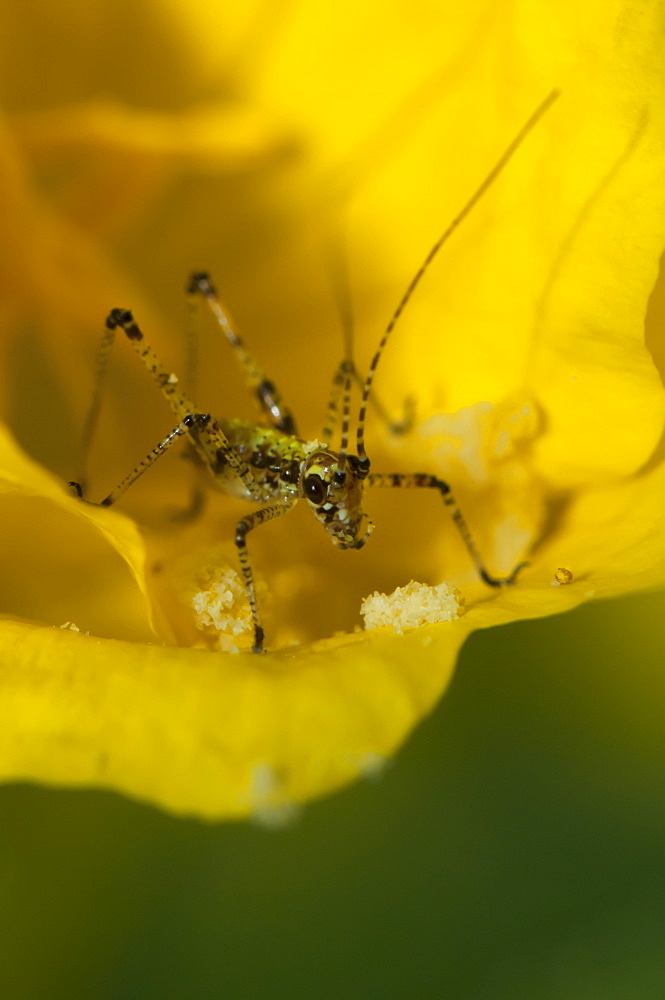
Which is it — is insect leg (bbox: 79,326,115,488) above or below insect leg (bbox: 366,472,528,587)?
above

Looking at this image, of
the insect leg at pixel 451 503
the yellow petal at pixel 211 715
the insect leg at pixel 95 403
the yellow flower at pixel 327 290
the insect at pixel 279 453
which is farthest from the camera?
the insect leg at pixel 95 403

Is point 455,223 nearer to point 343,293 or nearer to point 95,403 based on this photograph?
point 343,293

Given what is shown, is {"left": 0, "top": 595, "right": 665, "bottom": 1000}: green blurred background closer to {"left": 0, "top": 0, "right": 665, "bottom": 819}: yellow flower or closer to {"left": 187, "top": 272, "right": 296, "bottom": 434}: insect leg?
{"left": 0, "top": 0, "right": 665, "bottom": 819}: yellow flower

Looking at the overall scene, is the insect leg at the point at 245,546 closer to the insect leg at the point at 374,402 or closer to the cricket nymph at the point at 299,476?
the cricket nymph at the point at 299,476

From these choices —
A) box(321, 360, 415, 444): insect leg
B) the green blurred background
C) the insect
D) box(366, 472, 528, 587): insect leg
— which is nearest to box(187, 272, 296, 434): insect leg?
the insect

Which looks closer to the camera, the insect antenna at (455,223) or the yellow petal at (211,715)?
the yellow petal at (211,715)

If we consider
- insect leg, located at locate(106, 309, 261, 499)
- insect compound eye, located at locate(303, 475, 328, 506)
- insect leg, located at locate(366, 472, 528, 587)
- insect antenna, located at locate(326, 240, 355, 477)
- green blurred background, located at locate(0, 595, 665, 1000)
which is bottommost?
green blurred background, located at locate(0, 595, 665, 1000)

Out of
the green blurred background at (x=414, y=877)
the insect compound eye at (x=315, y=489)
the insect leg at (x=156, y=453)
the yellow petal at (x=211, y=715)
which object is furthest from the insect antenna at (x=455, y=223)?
the green blurred background at (x=414, y=877)
